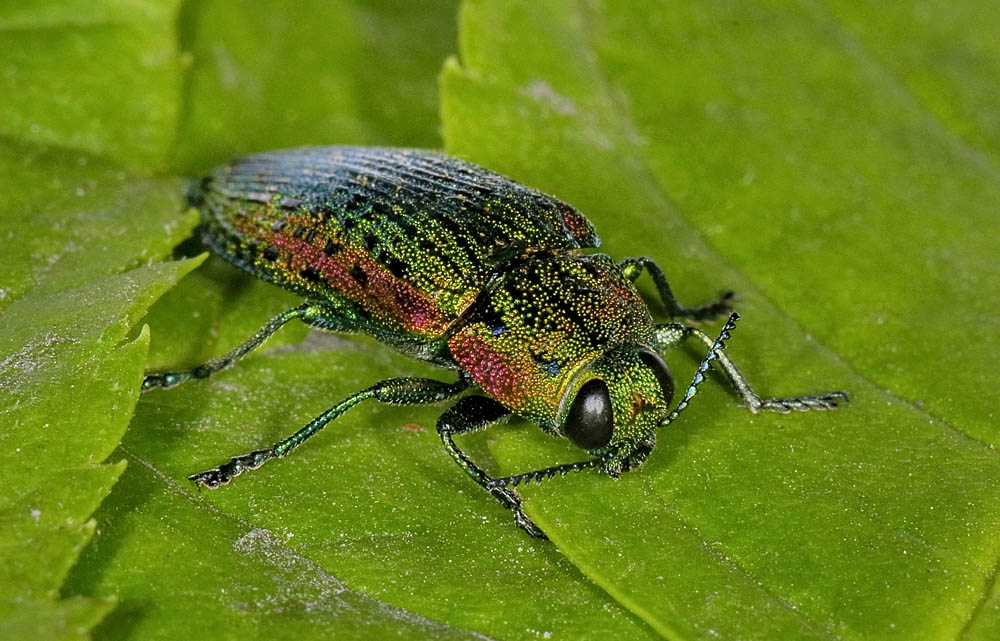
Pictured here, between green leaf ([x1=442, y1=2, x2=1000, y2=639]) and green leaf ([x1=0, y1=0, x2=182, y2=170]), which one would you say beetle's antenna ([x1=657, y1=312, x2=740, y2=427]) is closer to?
green leaf ([x1=442, y1=2, x2=1000, y2=639])

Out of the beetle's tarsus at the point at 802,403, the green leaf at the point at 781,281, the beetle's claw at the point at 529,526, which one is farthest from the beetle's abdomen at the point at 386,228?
the beetle's tarsus at the point at 802,403

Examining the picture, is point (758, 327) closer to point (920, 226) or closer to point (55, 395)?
point (920, 226)

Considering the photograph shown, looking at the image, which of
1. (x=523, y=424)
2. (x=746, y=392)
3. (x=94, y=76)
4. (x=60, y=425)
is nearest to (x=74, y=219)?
(x=94, y=76)

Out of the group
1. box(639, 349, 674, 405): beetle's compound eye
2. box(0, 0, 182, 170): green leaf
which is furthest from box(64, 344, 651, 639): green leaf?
box(0, 0, 182, 170): green leaf

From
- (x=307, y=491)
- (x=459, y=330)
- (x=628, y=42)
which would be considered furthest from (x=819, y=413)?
(x=628, y=42)

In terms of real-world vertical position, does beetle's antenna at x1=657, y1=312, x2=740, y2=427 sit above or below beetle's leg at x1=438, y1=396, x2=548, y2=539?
above

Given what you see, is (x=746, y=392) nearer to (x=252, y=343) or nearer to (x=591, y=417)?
(x=591, y=417)

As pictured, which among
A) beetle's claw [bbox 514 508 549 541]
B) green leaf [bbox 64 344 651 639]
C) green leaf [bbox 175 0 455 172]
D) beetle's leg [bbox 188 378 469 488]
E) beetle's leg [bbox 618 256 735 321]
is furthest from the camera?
green leaf [bbox 175 0 455 172]

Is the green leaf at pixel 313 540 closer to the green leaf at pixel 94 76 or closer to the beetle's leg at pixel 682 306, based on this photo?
the beetle's leg at pixel 682 306

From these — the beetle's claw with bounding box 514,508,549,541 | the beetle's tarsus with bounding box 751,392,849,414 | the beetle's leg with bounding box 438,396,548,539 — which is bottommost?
the beetle's claw with bounding box 514,508,549,541
